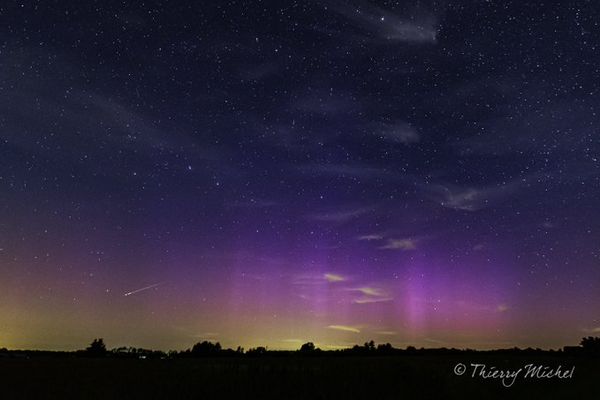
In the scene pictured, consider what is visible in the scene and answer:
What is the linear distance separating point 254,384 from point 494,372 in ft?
39.8

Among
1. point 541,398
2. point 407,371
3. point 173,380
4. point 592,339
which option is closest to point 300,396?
point 173,380

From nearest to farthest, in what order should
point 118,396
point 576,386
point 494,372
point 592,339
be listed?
1. point 118,396
2. point 576,386
3. point 494,372
4. point 592,339

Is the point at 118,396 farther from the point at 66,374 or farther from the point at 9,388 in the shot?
the point at 66,374

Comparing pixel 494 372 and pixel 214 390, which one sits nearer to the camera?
pixel 214 390

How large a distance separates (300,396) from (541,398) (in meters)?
7.81

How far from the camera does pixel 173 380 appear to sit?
15.4 meters

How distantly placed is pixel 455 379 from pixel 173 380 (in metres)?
10.5

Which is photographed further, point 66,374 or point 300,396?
point 66,374

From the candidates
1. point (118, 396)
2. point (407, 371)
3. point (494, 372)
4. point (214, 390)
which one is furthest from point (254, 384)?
point (494, 372)

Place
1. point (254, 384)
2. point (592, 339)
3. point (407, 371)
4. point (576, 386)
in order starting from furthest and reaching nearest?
1. point (592, 339)
2. point (576, 386)
3. point (407, 371)
4. point (254, 384)

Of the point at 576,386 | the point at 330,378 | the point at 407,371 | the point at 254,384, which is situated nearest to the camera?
the point at 254,384

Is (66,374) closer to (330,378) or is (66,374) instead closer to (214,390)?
(214,390)

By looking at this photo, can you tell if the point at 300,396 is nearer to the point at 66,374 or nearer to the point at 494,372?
the point at 66,374

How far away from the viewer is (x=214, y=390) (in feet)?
47.2
